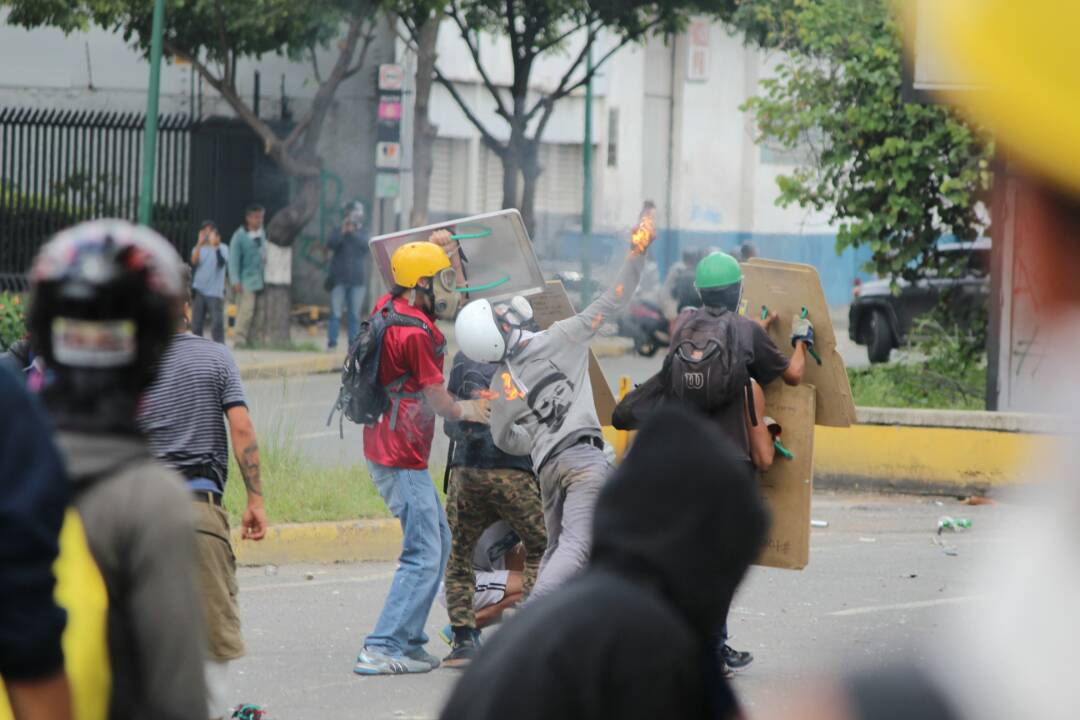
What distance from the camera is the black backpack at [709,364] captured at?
6.94 metres

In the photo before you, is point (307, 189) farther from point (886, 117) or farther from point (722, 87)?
point (722, 87)

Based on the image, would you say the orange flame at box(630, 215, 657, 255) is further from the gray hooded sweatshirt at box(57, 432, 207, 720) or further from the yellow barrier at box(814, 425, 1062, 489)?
the yellow barrier at box(814, 425, 1062, 489)

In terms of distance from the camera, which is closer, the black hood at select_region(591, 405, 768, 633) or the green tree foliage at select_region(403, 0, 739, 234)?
the black hood at select_region(591, 405, 768, 633)

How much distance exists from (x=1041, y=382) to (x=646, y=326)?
75.9 feet

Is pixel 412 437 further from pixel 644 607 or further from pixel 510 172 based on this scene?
pixel 510 172

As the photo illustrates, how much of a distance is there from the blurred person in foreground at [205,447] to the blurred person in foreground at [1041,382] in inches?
154

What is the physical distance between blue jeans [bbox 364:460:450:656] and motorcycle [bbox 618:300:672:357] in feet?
56.6

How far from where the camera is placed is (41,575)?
7.95ft

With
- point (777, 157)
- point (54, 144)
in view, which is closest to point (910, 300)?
point (54, 144)

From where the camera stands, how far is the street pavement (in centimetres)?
681

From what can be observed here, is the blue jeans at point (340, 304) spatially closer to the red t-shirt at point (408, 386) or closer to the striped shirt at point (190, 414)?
the red t-shirt at point (408, 386)

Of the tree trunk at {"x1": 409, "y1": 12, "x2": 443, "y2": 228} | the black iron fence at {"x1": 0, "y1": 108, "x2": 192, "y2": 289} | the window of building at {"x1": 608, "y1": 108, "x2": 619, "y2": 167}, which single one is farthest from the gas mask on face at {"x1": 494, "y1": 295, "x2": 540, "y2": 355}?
the window of building at {"x1": 608, "y1": 108, "x2": 619, "y2": 167}

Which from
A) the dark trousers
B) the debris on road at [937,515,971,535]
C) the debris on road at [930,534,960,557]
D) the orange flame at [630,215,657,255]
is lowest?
the debris on road at [930,534,960,557]

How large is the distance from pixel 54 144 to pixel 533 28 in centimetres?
813
